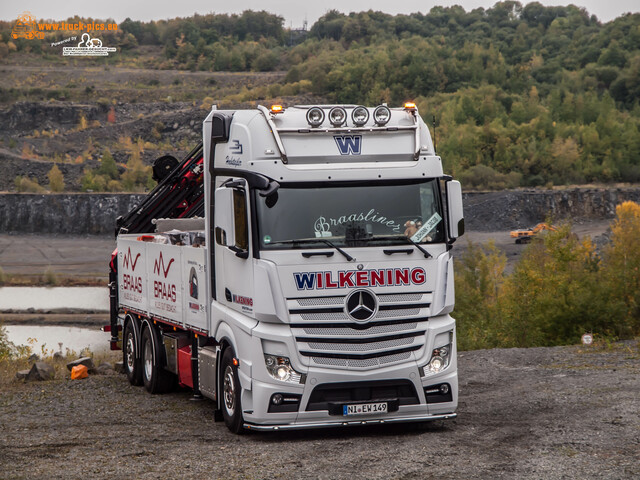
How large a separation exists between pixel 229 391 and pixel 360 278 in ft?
8.05

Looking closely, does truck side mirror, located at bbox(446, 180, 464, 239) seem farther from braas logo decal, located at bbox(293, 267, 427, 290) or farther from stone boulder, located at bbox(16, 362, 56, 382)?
stone boulder, located at bbox(16, 362, 56, 382)

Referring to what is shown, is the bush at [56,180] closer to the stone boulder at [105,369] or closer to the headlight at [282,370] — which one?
the stone boulder at [105,369]

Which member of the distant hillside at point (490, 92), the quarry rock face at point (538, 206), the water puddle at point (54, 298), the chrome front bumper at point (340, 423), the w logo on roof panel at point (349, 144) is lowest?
the water puddle at point (54, 298)

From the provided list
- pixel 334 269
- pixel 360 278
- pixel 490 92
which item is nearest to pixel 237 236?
pixel 334 269

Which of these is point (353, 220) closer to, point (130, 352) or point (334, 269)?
point (334, 269)

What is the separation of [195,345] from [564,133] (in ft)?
392

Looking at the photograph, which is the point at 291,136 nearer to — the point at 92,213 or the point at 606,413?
the point at 606,413

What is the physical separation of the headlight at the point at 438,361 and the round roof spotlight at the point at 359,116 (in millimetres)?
2972

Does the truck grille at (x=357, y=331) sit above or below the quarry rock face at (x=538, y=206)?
above

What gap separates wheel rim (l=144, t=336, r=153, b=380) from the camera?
15922 mm

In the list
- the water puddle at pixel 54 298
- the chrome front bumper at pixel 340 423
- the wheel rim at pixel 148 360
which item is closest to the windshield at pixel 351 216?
the chrome front bumper at pixel 340 423

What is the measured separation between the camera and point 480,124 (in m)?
139

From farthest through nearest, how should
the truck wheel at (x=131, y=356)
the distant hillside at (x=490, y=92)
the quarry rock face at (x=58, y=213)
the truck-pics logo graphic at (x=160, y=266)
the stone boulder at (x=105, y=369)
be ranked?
the distant hillside at (x=490, y=92) < the quarry rock face at (x=58, y=213) < the stone boulder at (x=105, y=369) < the truck wheel at (x=131, y=356) < the truck-pics logo graphic at (x=160, y=266)

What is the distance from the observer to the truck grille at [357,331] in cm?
1073
